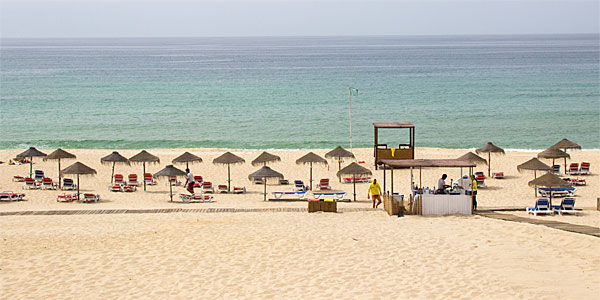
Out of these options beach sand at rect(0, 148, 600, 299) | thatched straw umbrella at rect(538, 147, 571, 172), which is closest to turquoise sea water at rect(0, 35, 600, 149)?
thatched straw umbrella at rect(538, 147, 571, 172)

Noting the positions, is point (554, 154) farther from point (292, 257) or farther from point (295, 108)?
point (295, 108)

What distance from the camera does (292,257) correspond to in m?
12.3

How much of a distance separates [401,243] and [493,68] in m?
98.1

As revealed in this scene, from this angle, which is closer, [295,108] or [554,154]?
[554,154]

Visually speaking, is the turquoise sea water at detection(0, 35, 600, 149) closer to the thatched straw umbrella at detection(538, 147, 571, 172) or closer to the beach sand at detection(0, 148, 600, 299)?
the thatched straw umbrella at detection(538, 147, 571, 172)

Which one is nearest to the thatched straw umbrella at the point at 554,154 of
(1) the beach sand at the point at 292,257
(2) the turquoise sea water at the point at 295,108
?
(1) the beach sand at the point at 292,257

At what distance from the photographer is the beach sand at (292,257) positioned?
34.7 ft

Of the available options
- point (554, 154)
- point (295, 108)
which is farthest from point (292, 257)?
point (295, 108)

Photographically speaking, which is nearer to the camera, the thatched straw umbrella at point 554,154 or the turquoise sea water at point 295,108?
the thatched straw umbrella at point 554,154

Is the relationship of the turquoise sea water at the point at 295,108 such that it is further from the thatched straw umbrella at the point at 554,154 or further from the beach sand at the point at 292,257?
the beach sand at the point at 292,257

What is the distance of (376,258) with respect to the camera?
1214cm

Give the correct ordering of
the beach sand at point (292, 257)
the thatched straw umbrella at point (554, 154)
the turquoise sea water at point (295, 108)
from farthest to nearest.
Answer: the turquoise sea water at point (295, 108), the thatched straw umbrella at point (554, 154), the beach sand at point (292, 257)

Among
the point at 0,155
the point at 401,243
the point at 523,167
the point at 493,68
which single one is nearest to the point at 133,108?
the point at 0,155

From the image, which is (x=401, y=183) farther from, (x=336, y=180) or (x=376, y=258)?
(x=376, y=258)
